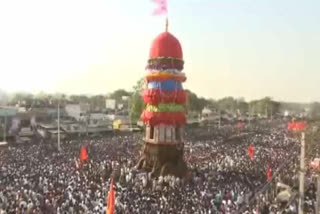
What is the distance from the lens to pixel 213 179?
26.8 m

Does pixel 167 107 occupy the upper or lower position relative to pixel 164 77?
lower

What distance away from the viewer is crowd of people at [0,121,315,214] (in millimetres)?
19797

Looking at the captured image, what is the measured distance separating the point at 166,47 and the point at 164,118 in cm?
395

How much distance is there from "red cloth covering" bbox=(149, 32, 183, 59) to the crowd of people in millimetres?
6682

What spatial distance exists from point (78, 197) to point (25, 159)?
1228 centimetres

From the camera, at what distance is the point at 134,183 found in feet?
86.0

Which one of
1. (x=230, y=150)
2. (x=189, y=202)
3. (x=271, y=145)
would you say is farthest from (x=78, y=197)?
(x=271, y=145)

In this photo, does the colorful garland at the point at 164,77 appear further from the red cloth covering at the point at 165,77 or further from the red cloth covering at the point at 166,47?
the red cloth covering at the point at 166,47

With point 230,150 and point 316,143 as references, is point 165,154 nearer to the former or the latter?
point 316,143

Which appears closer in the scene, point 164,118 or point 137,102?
point 164,118

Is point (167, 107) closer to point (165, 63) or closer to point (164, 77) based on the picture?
point (164, 77)

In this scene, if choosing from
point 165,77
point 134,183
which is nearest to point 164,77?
point 165,77

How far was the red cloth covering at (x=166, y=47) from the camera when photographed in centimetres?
2762

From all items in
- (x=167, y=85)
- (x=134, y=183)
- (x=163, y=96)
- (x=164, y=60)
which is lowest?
(x=134, y=183)
